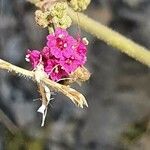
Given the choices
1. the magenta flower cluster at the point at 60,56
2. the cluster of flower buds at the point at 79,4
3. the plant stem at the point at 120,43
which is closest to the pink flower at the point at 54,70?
the magenta flower cluster at the point at 60,56

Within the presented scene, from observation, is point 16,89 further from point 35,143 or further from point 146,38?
point 146,38

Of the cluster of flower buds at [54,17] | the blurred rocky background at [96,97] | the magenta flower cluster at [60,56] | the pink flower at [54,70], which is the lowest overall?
the pink flower at [54,70]

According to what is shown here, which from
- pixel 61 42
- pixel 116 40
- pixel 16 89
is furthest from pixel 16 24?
pixel 61 42

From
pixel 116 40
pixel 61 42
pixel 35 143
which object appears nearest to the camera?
pixel 61 42

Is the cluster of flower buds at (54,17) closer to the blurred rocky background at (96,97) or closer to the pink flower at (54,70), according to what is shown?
the pink flower at (54,70)

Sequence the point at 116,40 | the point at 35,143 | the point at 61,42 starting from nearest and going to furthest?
the point at 61,42, the point at 116,40, the point at 35,143

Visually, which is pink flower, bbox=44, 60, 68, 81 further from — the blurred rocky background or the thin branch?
the blurred rocky background

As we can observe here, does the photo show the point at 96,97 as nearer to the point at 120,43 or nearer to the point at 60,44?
the point at 120,43

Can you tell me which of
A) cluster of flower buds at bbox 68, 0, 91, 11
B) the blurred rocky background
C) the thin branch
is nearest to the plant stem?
cluster of flower buds at bbox 68, 0, 91, 11
